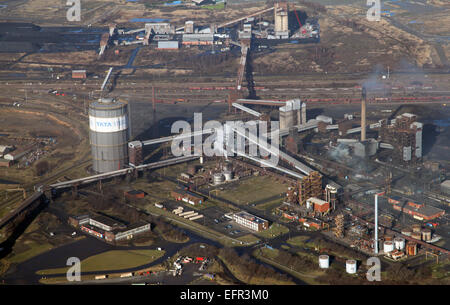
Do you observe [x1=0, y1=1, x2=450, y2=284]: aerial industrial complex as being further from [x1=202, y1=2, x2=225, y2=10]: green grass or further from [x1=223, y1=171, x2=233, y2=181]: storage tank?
[x1=202, y1=2, x2=225, y2=10]: green grass

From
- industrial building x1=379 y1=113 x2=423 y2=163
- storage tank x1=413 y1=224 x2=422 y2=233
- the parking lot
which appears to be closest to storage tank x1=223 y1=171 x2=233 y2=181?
the parking lot

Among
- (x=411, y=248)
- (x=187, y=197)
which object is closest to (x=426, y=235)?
(x=411, y=248)

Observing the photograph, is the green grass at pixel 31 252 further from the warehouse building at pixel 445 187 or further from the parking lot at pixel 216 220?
the warehouse building at pixel 445 187

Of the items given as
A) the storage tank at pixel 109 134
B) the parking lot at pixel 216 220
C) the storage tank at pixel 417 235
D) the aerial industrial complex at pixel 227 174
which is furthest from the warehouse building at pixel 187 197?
the storage tank at pixel 417 235

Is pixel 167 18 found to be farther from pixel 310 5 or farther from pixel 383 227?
pixel 383 227

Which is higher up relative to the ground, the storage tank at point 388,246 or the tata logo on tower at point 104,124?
the tata logo on tower at point 104,124

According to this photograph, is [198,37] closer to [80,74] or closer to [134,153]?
[80,74]

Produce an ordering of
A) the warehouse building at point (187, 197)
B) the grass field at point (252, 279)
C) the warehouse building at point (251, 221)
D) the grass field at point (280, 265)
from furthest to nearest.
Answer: the warehouse building at point (187, 197)
the warehouse building at point (251, 221)
the grass field at point (280, 265)
the grass field at point (252, 279)
